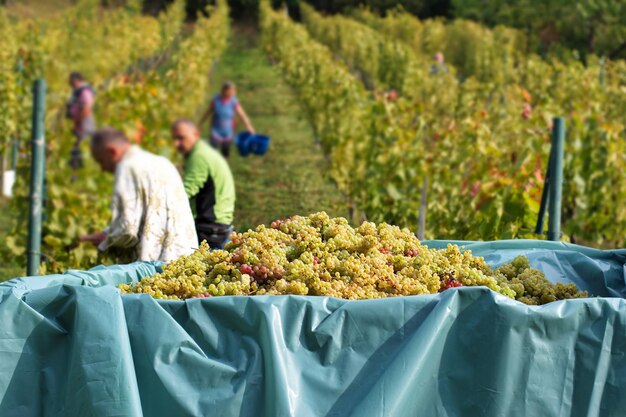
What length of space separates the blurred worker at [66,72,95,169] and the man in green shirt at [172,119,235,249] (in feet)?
8.81

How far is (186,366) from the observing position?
2672 mm

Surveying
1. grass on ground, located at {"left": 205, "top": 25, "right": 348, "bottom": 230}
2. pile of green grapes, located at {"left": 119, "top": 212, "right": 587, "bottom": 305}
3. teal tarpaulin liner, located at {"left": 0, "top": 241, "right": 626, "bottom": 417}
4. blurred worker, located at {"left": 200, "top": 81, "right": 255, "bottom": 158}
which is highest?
pile of green grapes, located at {"left": 119, "top": 212, "right": 587, "bottom": 305}

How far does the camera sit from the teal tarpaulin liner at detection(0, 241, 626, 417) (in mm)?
2646

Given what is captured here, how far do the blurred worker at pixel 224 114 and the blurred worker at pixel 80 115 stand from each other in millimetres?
1830

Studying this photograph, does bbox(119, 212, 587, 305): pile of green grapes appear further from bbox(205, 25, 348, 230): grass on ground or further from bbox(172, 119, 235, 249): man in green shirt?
bbox(172, 119, 235, 249): man in green shirt

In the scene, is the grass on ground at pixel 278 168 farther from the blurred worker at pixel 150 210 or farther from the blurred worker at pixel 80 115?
the blurred worker at pixel 80 115

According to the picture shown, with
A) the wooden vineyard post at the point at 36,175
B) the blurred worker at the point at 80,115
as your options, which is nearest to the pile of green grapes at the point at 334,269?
the wooden vineyard post at the point at 36,175

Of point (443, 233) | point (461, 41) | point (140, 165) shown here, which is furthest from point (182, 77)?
point (461, 41)

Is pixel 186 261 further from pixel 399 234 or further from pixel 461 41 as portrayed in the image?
pixel 461 41

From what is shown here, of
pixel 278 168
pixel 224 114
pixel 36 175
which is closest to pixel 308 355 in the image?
pixel 36 175

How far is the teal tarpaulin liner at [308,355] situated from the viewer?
265 cm

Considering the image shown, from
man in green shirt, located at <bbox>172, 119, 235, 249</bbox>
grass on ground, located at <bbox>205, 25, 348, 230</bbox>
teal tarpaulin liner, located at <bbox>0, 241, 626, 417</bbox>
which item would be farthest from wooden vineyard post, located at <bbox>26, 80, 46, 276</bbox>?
teal tarpaulin liner, located at <bbox>0, 241, 626, 417</bbox>

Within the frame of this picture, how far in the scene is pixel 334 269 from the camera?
10.2 feet

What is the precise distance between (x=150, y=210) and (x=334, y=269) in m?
2.11
